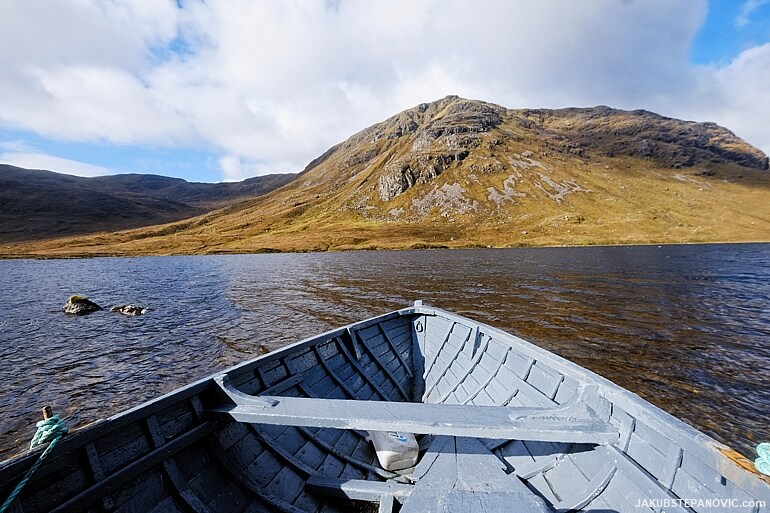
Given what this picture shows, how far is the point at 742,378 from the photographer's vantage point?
1301 cm

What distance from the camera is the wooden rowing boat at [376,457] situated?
365 cm

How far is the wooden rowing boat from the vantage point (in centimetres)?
365

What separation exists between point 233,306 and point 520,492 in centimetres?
2935

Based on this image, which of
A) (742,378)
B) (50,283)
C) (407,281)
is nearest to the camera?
(742,378)

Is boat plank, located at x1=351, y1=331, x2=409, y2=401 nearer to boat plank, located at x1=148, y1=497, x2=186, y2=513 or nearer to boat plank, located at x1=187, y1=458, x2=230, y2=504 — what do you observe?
boat plank, located at x1=187, y1=458, x2=230, y2=504

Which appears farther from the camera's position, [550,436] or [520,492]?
[550,436]

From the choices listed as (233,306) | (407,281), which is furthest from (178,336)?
(407,281)

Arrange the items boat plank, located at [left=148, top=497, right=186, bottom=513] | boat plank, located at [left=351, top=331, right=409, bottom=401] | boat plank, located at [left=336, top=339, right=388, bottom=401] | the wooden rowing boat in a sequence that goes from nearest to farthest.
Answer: the wooden rowing boat → boat plank, located at [left=148, top=497, right=186, bottom=513] → boat plank, located at [left=336, top=339, right=388, bottom=401] → boat plank, located at [left=351, top=331, right=409, bottom=401]

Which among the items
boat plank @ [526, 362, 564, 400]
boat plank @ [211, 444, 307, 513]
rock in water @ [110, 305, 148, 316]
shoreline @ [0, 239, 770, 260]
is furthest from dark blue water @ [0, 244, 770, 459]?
shoreline @ [0, 239, 770, 260]

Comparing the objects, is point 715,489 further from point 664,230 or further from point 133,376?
point 664,230

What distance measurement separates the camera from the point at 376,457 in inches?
267

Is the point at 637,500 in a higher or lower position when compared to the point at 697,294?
higher

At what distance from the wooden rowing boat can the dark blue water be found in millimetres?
8163

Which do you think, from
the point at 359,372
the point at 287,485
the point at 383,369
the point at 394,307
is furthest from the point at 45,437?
the point at 394,307
